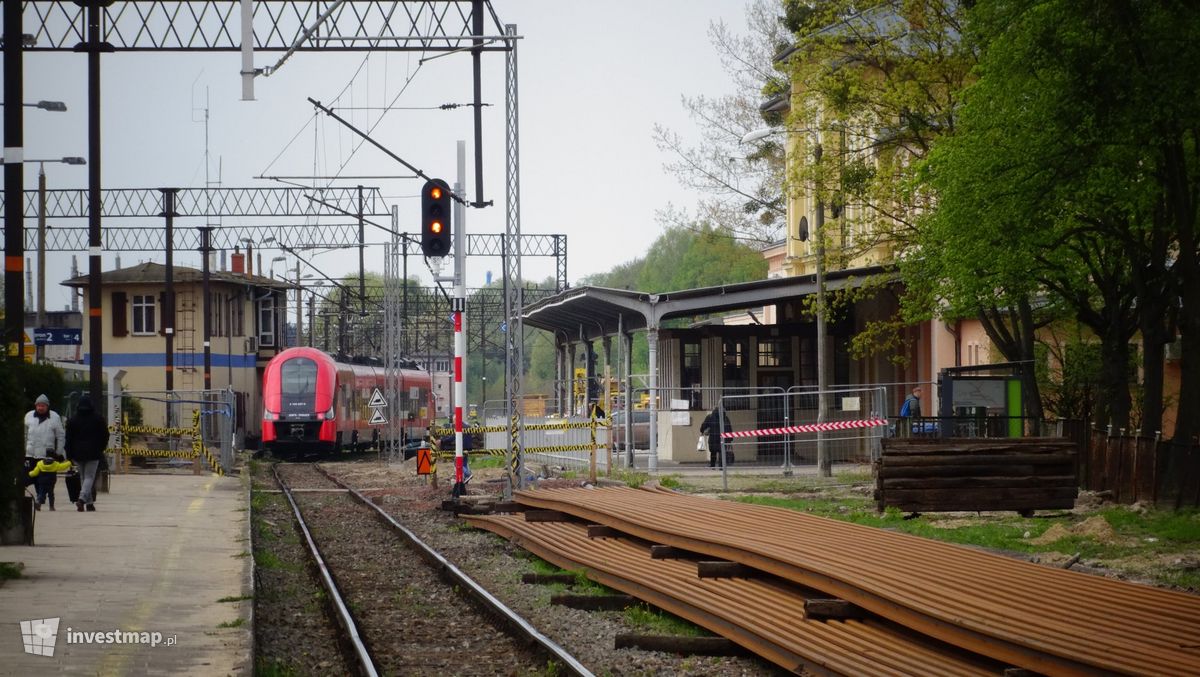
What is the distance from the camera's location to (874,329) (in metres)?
30.0

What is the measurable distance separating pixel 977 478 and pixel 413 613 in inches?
362

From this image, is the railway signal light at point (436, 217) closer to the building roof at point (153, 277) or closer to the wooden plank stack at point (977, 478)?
the wooden plank stack at point (977, 478)

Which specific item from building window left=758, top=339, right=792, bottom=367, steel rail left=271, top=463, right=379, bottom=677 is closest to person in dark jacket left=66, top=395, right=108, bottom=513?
steel rail left=271, top=463, right=379, bottom=677

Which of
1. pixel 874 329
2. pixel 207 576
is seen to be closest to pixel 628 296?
pixel 874 329

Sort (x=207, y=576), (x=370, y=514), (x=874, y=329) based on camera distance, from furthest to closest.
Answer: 1. (x=874, y=329)
2. (x=370, y=514)
3. (x=207, y=576)

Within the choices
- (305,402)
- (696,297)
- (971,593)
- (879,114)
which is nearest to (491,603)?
(971,593)

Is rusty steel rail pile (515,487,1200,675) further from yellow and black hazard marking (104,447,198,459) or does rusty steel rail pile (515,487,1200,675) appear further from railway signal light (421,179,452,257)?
yellow and black hazard marking (104,447,198,459)

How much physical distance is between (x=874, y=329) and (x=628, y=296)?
5.76 meters

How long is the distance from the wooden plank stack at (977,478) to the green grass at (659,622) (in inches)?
313

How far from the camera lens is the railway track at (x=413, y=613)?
10.1 m

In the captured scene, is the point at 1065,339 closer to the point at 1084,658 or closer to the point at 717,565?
the point at 717,565

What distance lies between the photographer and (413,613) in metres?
12.8

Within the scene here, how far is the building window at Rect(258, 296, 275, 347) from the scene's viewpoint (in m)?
64.8

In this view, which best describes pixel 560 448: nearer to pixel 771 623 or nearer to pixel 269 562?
pixel 269 562
